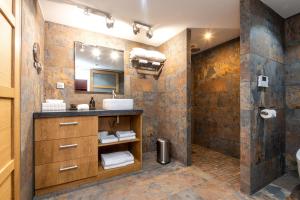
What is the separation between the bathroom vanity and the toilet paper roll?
1718mm

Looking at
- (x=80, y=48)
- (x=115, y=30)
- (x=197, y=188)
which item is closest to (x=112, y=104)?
(x=80, y=48)

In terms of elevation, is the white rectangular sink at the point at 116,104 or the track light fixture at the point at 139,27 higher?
the track light fixture at the point at 139,27

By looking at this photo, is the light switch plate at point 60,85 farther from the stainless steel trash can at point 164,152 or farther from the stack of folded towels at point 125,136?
the stainless steel trash can at point 164,152

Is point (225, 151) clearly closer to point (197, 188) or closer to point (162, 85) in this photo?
point (197, 188)

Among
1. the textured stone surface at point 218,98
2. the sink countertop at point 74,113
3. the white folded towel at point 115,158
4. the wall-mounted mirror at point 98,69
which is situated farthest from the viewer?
the textured stone surface at point 218,98

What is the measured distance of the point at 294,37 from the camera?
6.91 feet

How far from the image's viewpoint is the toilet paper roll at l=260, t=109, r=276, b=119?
168 cm

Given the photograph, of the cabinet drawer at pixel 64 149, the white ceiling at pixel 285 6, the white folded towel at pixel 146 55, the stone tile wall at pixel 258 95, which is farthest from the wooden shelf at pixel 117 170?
the white ceiling at pixel 285 6

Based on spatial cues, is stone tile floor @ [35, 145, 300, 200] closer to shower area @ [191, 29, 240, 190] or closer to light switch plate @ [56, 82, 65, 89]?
shower area @ [191, 29, 240, 190]

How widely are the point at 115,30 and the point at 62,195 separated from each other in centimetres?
240

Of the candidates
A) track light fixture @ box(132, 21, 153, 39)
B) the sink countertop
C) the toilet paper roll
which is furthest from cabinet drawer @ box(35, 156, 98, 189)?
the toilet paper roll

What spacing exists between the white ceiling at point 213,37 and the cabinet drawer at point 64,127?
221 cm

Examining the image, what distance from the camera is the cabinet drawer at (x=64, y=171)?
5.47 feet

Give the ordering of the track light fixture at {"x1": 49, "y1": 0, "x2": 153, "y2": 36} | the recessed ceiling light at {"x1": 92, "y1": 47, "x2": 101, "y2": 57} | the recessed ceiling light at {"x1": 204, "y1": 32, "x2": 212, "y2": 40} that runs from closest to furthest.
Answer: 1. the track light fixture at {"x1": 49, "y1": 0, "x2": 153, "y2": 36}
2. the recessed ceiling light at {"x1": 92, "y1": 47, "x2": 101, "y2": 57}
3. the recessed ceiling light at {"x1": 204, "y1": 32, "x2": 212, "y2": 40}
